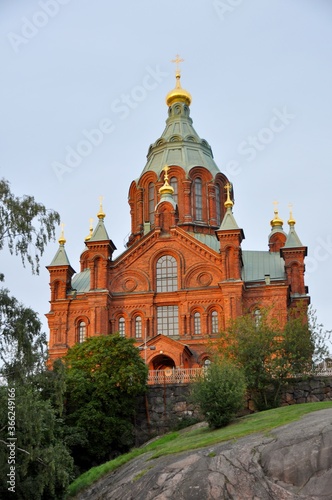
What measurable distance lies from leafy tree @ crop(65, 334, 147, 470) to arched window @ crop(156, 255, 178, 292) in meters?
13.9

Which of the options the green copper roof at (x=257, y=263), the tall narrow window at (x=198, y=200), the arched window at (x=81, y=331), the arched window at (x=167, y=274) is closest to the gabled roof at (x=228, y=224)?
the green copper roof at (x=257, y=263)

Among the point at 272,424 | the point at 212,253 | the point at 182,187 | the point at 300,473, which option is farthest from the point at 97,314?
the point at 300,473

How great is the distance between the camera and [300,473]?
26547 millimetres

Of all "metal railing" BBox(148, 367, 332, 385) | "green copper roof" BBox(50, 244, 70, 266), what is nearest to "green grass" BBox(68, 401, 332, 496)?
"metal railing" BBox(148, 367, 332, 385)

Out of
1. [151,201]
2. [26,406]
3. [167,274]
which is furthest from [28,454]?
[151,201]

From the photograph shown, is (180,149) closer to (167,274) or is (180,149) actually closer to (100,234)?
(100,234)

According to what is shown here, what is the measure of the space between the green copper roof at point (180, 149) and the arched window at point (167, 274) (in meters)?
12.5

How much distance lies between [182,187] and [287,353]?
29.4m

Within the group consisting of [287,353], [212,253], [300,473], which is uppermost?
[212,253]

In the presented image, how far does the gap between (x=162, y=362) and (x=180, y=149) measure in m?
24.4

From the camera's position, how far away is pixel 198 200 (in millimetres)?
70062

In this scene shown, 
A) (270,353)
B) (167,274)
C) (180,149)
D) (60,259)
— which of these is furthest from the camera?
(180,149)

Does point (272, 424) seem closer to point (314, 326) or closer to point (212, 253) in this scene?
point (314, 326)

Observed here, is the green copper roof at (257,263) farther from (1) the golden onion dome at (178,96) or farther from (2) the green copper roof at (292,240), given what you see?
(1) the golden onion dome at (178,96)
